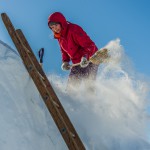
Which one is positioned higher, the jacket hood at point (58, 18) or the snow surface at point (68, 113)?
the jacket hood at point (58, 18)

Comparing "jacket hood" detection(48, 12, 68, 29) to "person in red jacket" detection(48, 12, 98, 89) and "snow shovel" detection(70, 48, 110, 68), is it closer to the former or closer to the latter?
"person in red jacket" detection(48, 12, 98, 89)

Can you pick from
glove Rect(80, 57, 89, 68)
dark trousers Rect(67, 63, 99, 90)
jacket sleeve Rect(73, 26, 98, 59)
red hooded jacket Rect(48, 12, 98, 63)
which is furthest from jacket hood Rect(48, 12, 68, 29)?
dark trousers Rect(67, 63, 99, 90)

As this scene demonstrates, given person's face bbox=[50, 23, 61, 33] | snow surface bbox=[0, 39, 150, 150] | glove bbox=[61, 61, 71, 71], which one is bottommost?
snow surface bbox=[0, 39, 150, 150]

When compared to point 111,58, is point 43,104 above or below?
below

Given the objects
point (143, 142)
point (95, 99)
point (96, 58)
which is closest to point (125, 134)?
point (143, 142)

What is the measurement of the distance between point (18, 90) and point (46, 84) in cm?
52

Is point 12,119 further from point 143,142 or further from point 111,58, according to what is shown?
point 111,58

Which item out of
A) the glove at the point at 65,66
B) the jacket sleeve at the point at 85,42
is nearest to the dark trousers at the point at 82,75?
the glove at the point at 65,66

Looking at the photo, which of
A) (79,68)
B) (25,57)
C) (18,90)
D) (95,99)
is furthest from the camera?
(79,68)

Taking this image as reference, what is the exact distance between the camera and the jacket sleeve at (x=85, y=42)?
7.61m

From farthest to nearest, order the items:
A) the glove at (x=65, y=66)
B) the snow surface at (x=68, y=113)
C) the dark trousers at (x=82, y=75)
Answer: the glove at (x=65, y=66) < the dark trousers at (x=82, y=75) < the snow surface at (x=68, y=113)

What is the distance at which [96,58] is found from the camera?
7.46 m

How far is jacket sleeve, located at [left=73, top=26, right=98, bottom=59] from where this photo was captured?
7.61 metres

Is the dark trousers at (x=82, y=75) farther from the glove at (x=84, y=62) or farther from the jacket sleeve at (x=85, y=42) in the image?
the glove at (x=84, y=62)
